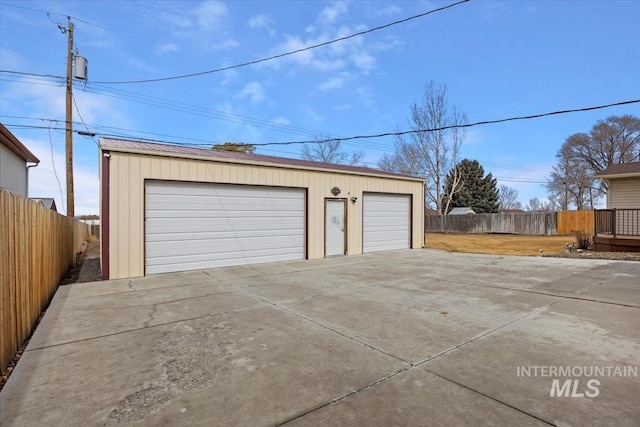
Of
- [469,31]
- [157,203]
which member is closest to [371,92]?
[469,31]

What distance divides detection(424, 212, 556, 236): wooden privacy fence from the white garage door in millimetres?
12732

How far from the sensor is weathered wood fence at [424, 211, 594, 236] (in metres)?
24.2

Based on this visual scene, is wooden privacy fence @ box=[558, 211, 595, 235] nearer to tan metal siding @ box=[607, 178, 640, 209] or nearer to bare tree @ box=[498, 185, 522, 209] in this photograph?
tan metal siding @ box=[607, 178, 640, 209]

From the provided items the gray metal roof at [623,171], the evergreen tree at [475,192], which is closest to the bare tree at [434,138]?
the evergreen tree at [475,192]

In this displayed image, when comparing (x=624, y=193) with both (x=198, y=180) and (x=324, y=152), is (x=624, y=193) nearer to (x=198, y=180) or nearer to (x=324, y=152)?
(x=198, y=180)

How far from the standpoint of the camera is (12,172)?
1165 cm

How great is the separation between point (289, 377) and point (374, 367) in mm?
718

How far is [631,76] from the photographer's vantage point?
10.1 metres

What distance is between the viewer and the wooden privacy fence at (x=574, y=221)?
23812mm

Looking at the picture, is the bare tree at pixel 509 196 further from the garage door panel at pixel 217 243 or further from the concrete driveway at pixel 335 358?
the concrete driveway at pixel 335 358

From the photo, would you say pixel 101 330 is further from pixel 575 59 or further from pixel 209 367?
pixel 575 59

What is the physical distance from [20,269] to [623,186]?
19.8 meters

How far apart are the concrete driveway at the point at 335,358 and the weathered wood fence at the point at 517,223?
21.7 metres

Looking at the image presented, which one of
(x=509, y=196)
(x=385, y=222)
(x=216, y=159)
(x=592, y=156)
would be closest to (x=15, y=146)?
(x=216, y=159)
